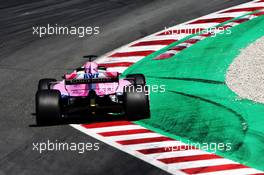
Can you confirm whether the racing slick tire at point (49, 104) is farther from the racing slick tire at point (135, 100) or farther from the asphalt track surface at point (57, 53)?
the racing slick tire at point (135, 100)

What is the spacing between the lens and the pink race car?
1423cm

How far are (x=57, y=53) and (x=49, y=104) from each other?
22.2 feet

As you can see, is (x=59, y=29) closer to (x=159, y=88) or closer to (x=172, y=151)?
(x=159, y=88)

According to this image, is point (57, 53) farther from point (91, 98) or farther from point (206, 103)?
point (91, 98)

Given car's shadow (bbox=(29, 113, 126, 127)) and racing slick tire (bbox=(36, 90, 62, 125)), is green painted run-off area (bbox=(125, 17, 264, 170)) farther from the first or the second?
racing slick tire (bbox=(36, 90, 62, 125))

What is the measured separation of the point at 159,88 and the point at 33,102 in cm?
330

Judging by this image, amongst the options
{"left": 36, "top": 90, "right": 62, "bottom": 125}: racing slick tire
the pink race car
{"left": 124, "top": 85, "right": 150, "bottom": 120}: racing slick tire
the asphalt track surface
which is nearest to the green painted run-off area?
{"left": 124, "top": 85, "right": 150, "bottom": 120}: racing slick tire

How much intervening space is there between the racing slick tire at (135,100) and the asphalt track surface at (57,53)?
107 centimetres

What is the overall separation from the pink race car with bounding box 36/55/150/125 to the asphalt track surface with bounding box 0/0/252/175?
0.61 metres

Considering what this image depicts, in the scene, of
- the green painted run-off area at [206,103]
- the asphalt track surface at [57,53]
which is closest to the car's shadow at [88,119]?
the asphalt track surface at [57,53]

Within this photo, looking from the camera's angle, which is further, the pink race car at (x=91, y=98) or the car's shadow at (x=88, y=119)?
the car's shadow at (x=88, y=119)

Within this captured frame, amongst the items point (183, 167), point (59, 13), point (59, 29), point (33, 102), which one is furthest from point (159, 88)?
point (59, 13)

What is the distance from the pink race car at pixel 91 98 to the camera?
14.2 metres

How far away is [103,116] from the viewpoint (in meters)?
15.2
